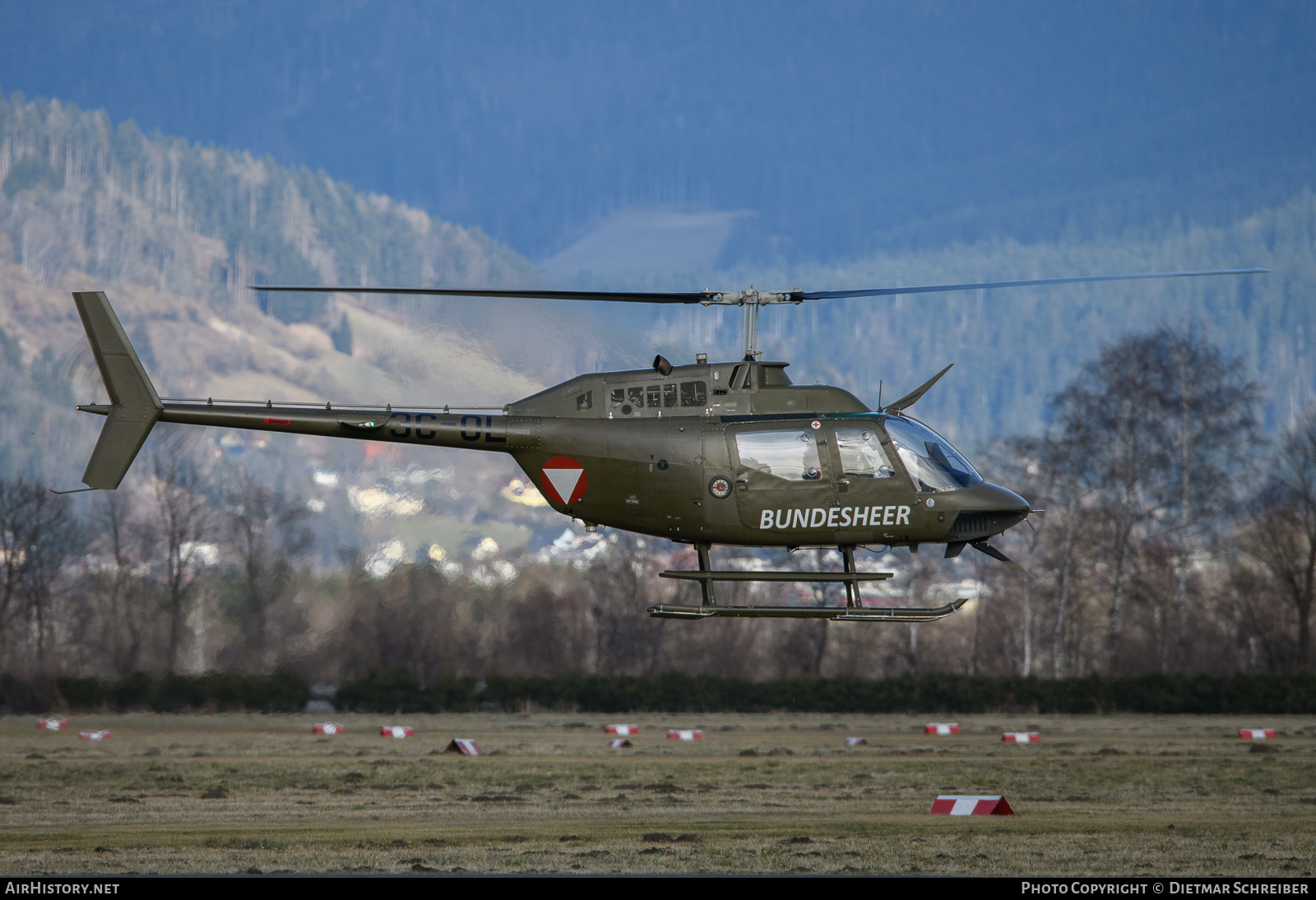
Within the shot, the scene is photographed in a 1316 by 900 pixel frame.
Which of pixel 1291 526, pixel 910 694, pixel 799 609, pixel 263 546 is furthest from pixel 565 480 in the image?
pixel 1291 526

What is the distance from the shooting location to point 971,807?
54.9 ft

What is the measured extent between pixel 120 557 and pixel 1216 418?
36.4 m

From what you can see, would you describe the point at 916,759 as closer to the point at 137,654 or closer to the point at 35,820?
the point at 35,820

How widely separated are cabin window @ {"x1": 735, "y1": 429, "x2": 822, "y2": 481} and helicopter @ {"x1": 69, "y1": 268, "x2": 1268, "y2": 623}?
0.05 ft

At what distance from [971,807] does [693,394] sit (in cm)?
659

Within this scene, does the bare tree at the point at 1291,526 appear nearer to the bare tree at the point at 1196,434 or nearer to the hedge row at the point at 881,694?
the bare tree at the point at 1196,434

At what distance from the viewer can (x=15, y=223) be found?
5959cm

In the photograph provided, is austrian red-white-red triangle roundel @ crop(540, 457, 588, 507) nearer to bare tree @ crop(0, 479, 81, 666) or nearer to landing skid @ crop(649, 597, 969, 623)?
landing skid @ crop(649, 597, 969, 623)

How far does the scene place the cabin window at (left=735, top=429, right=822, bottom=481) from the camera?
15242 millimetres

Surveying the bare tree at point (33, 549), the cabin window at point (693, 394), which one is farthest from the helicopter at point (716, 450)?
the bare tree at point (33, 549)

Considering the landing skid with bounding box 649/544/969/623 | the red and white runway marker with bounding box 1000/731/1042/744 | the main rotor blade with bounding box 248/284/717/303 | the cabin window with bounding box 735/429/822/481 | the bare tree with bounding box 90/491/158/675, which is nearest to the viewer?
the landing skid with bounding box 649/544/969/623

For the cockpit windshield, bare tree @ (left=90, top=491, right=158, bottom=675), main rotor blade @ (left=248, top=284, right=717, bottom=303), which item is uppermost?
main rotor blade @ (left=248, top=284, right=717, bottom=303)

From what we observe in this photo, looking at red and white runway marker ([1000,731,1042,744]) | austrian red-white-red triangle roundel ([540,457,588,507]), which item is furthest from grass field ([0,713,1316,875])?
austrian red-white-red triangle roundel ([540,457,588,507])

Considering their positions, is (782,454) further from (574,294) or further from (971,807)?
(971,807)
